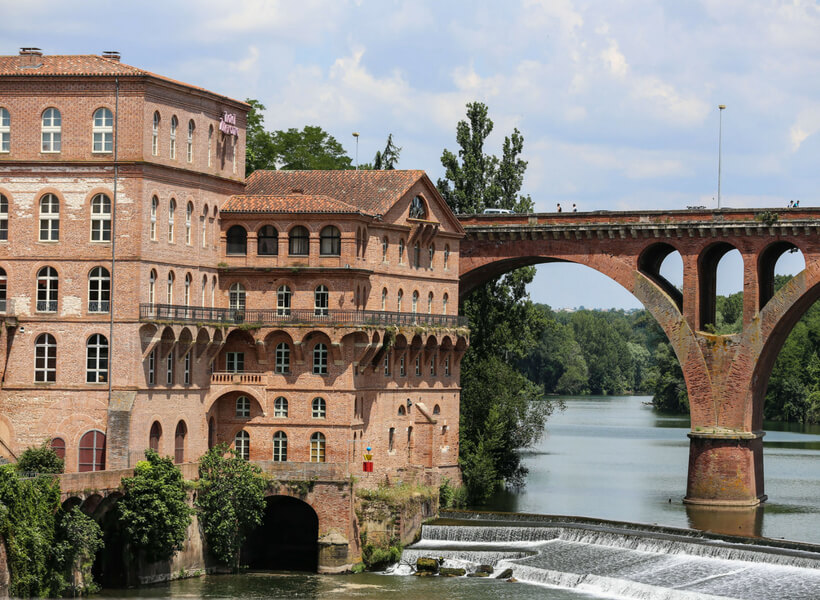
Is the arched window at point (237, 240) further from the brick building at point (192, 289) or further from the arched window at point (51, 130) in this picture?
the arched window at point (51, 130)

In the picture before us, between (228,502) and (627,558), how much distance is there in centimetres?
1884

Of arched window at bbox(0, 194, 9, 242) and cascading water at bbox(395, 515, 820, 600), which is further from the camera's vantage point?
arched window at bbox(0, 194, 9, 242)

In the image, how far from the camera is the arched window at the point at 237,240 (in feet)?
281

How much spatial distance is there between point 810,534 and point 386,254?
1043 inches

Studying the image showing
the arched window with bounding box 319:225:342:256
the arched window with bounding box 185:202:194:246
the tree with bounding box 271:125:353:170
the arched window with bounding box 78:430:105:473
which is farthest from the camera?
the tree with bounding box 271:125:353:170

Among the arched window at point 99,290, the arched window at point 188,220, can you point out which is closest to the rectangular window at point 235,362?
the arched window at point 188,220

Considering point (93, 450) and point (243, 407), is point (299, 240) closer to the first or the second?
point (243, 407)

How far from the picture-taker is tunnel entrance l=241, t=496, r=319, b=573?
82.3 m

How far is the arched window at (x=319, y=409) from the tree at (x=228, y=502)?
16.8ft

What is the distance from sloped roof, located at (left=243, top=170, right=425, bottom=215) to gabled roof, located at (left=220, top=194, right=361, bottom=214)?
279 cm

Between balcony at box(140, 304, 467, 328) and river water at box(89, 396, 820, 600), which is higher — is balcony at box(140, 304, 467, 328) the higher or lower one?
the higher one

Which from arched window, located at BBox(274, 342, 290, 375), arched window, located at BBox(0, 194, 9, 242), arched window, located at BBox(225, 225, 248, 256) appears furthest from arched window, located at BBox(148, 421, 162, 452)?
arched window, located at BBox(225, 225, 248, 256)

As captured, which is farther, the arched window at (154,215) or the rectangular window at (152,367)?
the arched window at (154,215)

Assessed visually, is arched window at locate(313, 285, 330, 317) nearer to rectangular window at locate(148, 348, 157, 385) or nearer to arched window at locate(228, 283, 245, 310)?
arched window at locate(228, 283, 245, 310)
